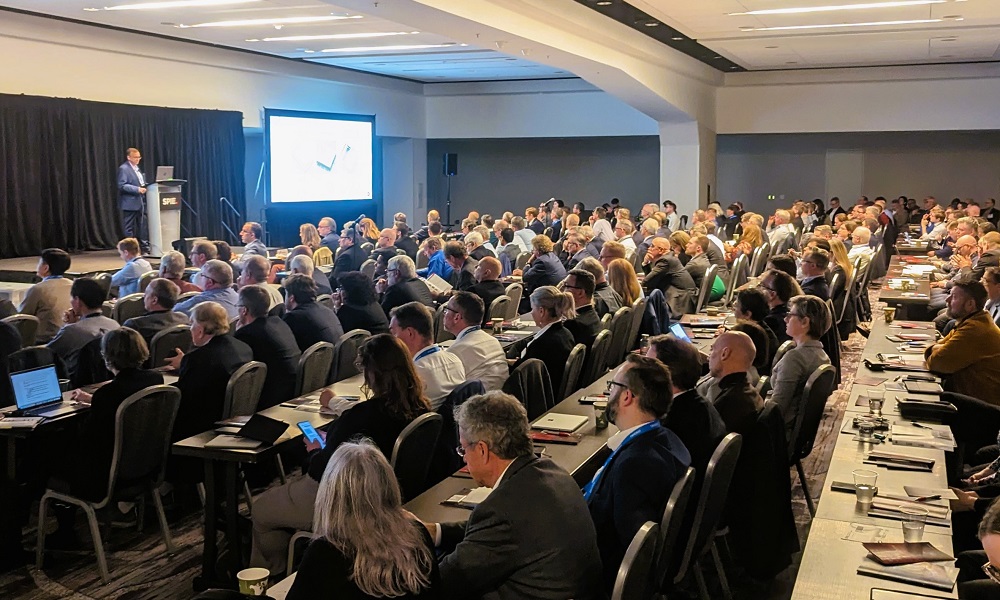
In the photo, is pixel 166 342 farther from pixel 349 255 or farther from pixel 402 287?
pixel 349 255

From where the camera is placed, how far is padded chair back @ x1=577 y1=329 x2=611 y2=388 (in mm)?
6492

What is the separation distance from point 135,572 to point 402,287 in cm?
404

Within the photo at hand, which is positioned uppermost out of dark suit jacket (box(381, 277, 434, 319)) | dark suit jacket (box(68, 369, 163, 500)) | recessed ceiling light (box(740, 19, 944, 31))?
recessed ceiling light (box(740, 19, 944, 31))

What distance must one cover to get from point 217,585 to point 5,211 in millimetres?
10803

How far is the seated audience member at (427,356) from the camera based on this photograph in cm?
486

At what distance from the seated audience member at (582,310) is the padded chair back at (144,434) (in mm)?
2679

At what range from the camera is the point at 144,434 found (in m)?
4.77

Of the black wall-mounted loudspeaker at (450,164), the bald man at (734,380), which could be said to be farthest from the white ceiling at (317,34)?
the bald man at (734,380)

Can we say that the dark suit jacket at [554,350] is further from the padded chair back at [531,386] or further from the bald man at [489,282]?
the bald man at [489,282]

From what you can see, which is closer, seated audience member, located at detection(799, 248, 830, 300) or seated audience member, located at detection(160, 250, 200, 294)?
seated audience member, located at detection(160, 250, 200, 294)

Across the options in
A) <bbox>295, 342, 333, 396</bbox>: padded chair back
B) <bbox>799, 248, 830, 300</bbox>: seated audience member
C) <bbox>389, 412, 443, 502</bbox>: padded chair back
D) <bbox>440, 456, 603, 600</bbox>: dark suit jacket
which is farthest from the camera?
<bbox>799, 248, 830, 300</bbox>: seated audience member

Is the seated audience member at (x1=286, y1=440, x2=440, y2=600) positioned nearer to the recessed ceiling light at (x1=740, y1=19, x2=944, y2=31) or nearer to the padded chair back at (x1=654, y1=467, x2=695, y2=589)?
the padded chair back at (x1=654, y1=467, x2=695, y2=589)

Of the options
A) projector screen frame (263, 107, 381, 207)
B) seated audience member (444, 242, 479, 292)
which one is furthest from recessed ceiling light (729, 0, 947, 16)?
projector screen frame (263, 107, 381, 207)

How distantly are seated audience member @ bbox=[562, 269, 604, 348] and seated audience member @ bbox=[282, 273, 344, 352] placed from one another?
1.58 m
